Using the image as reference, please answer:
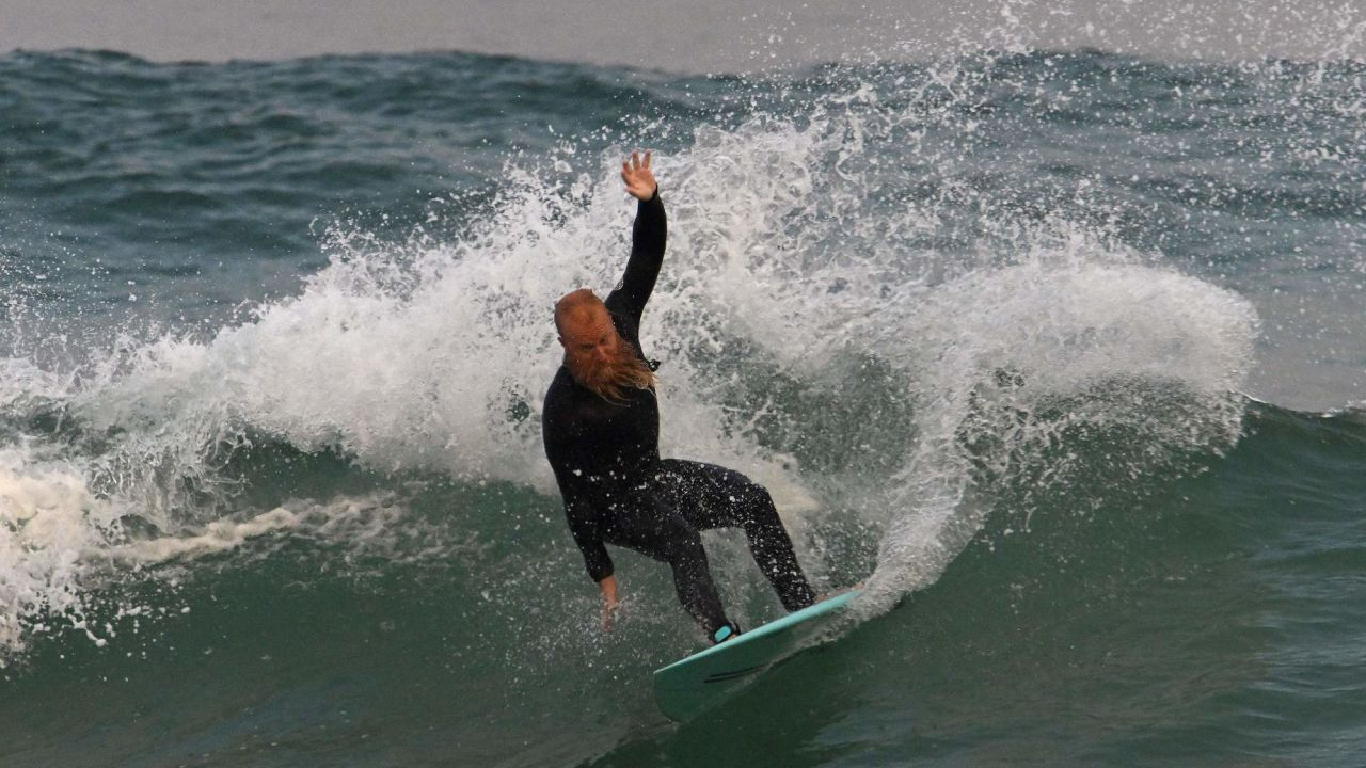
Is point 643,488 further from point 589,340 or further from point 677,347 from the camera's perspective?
point 677,347

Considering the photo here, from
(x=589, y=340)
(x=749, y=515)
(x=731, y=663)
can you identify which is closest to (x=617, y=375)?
(x=589, y=340)

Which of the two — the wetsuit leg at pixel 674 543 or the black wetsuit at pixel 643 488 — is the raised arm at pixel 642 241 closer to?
the black wetsuit at pixel 643 488

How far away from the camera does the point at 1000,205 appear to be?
33.8 feet

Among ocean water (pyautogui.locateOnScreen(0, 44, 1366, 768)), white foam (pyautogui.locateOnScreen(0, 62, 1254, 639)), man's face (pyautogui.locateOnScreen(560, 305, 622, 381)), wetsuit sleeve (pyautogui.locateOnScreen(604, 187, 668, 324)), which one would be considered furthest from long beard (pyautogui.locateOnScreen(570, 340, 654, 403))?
white foam (pyautogui.locateOnScreen(0, 62, 1254, 639))

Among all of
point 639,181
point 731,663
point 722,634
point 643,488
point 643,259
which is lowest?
point 731,663

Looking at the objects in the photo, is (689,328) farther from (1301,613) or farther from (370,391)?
(1301,613)

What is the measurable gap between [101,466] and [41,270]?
4.98m

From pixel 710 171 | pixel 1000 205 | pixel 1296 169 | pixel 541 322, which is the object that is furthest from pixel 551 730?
pixel 1296 169

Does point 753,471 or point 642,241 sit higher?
point 642,241

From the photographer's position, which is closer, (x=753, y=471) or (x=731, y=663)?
(x=731, y=663)

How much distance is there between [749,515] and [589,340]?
1.10m

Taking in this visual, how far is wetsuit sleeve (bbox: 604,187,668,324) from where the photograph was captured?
15.3 ft

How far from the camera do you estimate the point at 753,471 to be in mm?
6652

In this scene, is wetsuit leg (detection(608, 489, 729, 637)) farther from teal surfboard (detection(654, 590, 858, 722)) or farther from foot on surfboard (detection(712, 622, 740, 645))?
teal surfboard (detection(654, 590, 858, 722))
